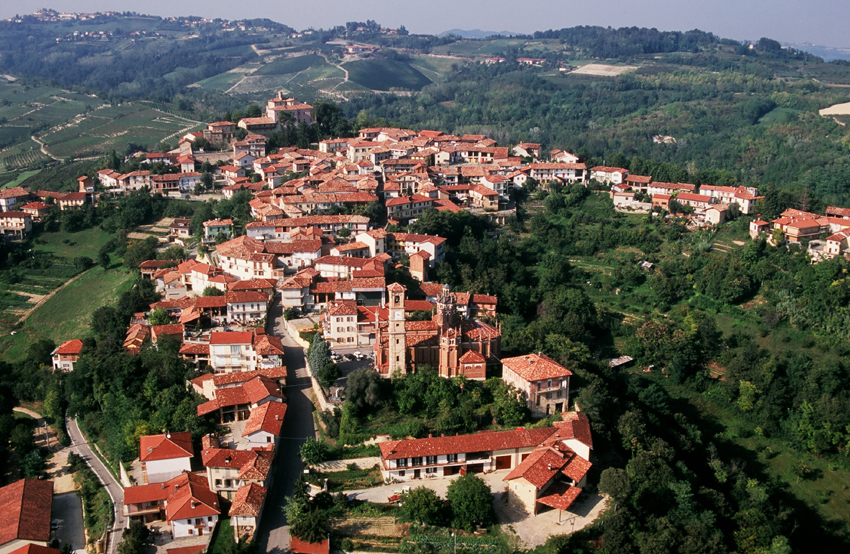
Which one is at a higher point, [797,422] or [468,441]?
[468,441]

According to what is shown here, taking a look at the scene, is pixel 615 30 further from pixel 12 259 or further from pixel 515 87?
pixel 12 259

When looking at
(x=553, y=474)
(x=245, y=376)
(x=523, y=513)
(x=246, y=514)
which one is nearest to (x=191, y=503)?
(x=246, y=514)

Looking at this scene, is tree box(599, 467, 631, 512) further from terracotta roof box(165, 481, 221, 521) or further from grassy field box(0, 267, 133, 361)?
grassy field box(0, 267, 133, 361)

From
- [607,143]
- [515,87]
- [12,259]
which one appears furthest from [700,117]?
[12,259]

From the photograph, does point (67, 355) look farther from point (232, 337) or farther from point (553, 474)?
point (553, 474)

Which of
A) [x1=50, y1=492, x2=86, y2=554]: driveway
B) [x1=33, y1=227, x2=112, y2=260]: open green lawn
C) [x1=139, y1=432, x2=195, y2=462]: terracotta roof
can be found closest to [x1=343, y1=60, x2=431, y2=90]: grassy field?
[x1=33, y1=227, x2=112, y2=260]: open green lawn

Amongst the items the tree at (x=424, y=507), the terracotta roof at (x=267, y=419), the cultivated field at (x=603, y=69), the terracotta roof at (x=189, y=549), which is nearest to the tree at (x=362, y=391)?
the terracotta roof at (x=267, y=419)
